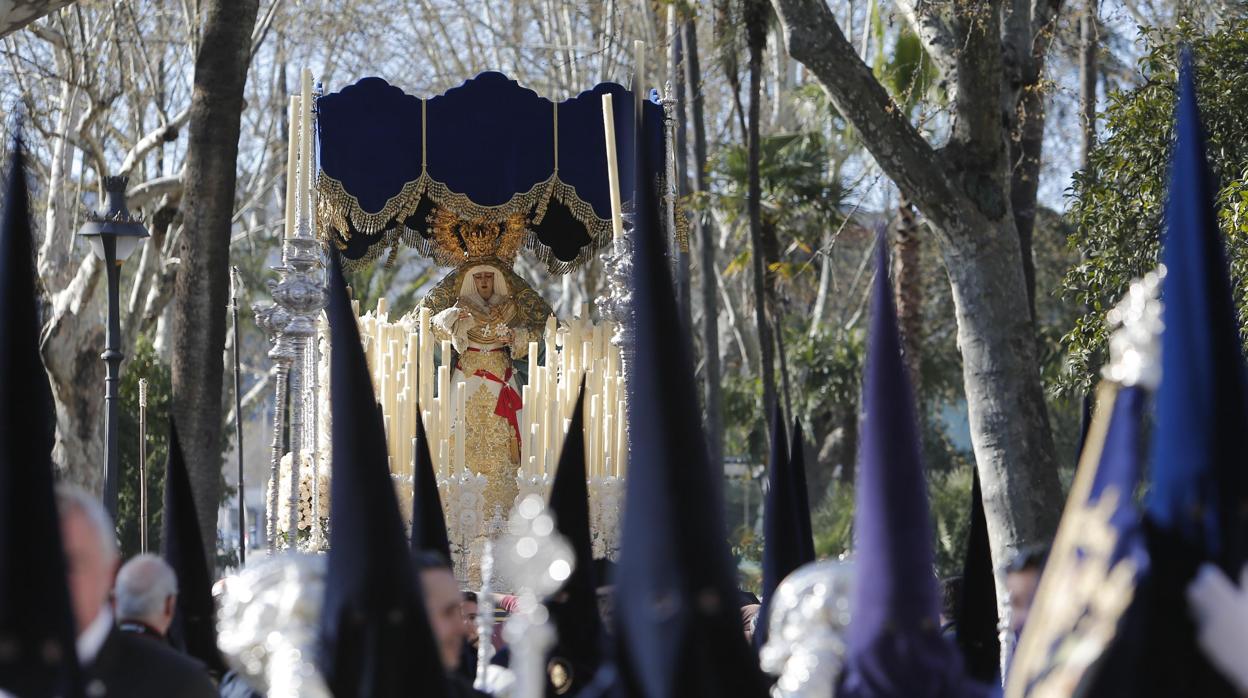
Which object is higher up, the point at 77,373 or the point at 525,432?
the point at 77,373

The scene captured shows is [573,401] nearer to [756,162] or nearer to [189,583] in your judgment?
[189,583]

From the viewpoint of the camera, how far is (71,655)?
382 cm

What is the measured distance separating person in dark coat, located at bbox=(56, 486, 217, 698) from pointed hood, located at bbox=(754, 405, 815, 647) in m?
2.52

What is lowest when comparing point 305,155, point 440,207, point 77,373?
point 77,373

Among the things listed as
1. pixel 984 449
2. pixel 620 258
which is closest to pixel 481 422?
pixel 620 258

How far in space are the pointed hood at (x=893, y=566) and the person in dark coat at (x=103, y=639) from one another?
1716 mm

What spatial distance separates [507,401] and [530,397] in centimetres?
62

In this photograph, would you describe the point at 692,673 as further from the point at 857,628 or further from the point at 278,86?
the point at 278,86

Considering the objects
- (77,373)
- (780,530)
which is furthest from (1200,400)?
(77,373)

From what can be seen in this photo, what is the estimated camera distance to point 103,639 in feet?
14.0

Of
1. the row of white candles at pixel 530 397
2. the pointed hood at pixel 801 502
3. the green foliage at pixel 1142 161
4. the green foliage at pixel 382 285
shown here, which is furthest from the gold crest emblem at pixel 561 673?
the green foliage at pixel 382 285

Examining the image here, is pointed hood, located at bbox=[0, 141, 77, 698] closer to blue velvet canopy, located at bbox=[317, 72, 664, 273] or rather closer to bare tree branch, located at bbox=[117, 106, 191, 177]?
blue velvet canopy, located at bbox=[317, 72, 664, 273]

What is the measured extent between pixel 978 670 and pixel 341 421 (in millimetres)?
2724

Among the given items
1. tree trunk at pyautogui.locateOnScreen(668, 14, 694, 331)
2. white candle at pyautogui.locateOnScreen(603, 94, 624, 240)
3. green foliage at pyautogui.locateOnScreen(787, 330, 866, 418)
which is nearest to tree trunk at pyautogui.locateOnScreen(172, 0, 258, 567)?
white candle at pyautogui.locateOnScreen(603, 94, 624, 240)
